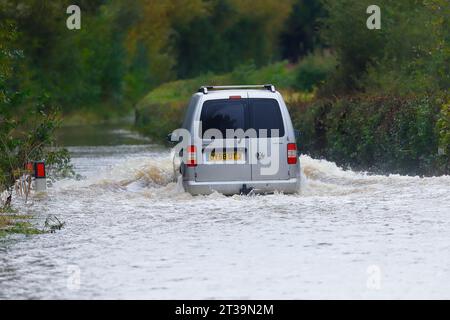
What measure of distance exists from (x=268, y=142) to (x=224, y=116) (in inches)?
32.5

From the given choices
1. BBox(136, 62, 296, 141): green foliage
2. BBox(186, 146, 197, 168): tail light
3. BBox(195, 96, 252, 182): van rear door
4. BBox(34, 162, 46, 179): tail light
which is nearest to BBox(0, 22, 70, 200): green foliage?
BBox(34, 162, 46, 179): tail light

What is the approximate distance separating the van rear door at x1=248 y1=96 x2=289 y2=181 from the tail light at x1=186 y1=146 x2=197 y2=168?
0.91 meters

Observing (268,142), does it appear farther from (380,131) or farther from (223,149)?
(380,131)

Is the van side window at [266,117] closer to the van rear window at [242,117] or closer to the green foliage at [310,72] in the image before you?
the van rear window at [242,117]

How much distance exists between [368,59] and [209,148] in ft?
74.4

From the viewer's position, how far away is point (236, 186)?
21.3 m

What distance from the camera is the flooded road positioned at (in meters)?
13.2

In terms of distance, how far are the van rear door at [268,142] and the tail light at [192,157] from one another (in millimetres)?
907

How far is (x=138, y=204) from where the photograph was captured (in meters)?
21.9

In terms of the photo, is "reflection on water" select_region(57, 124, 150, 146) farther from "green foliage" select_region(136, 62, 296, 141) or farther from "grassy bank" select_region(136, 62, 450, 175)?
"grassy bank" select_region(136, 62, 450, 175)

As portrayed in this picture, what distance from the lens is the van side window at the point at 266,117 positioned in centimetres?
2144

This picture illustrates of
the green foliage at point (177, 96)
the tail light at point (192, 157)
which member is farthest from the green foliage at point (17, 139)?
the green foliage at point (177, 96)

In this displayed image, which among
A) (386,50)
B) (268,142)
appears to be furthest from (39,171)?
(386,50)
